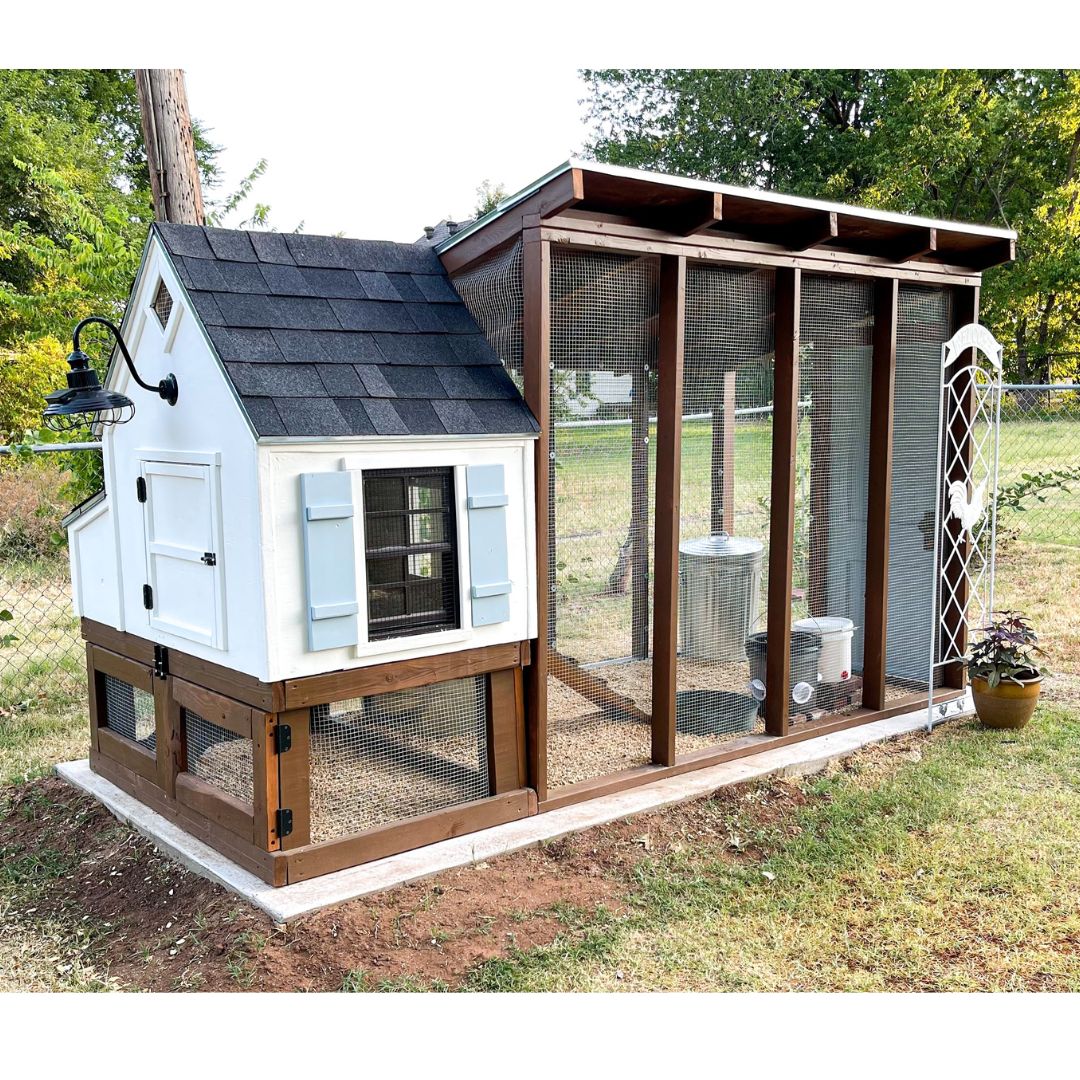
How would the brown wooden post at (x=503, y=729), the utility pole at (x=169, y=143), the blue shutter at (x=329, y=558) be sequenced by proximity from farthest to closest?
the utility pole at (x=169, y=143)
the brown wooden post at (x=503, y=729)
the blue shutter at (x=329, y=558)

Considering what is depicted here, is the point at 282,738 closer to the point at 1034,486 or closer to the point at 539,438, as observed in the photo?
the point at 539,438

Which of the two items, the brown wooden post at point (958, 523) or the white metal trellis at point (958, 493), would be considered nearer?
the white metal trellis at point (958, 493)

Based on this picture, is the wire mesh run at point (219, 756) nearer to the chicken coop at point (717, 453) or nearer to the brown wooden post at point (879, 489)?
the chicken coop at point (717, 453)

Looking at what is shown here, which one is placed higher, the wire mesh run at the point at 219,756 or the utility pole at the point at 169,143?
the utility pole at the point at 169,143

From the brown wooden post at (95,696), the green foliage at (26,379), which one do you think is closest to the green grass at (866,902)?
the brown wooden post at (95,696)

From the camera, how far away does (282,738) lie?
10.7 feet

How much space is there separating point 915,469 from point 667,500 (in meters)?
1.96

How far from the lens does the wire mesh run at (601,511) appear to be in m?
4.05

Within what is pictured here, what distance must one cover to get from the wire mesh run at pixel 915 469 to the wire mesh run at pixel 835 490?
24cm

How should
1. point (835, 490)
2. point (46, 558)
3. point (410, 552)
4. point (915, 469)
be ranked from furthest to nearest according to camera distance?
point (46, 558), point (915, 469), point (835, 490), point (410, 552)

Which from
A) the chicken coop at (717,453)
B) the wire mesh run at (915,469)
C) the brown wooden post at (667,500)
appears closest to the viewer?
the chicken coop at (717,453)

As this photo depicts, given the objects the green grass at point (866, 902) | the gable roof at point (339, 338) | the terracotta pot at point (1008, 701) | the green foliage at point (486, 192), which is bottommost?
the green grass at point (866, 902)

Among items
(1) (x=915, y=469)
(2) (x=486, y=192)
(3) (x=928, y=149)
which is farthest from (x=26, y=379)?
(2) (x=486, y=192)

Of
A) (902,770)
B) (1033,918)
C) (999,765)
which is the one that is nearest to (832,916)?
(1033,918)
